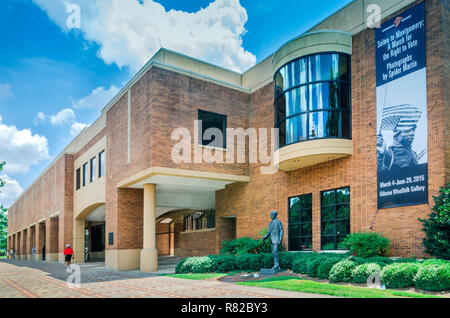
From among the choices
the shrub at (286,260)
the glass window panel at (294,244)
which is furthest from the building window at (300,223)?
the shrub at (286,260)

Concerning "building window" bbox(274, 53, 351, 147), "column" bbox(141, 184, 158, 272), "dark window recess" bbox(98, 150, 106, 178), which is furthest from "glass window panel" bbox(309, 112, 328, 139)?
"dark window recess" bbox(98, 150, 106, 178)

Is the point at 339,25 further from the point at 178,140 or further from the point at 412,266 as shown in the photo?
the point at 412,266

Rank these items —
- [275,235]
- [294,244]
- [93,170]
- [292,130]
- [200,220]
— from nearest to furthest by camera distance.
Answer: [275,235], [292,130], [294,244], [200,220], [93,170]

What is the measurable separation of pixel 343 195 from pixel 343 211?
0.63 metres

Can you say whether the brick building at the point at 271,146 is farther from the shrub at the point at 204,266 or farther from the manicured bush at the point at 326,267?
the shrub at the point at 204,266

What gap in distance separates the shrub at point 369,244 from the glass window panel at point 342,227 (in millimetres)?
1596

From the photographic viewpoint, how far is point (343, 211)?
16234 millimetres

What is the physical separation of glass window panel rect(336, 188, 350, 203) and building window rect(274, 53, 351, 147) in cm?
212

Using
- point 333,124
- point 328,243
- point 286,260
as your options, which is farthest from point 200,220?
point 333,124

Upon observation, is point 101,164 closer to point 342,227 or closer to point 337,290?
point 342,227

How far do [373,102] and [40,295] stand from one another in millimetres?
12842

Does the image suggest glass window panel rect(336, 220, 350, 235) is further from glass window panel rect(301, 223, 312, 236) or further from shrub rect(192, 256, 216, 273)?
shrub rect(192, 256, 216, 273)

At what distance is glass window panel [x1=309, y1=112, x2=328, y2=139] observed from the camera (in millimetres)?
16312

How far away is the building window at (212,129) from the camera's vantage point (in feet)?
67.1
